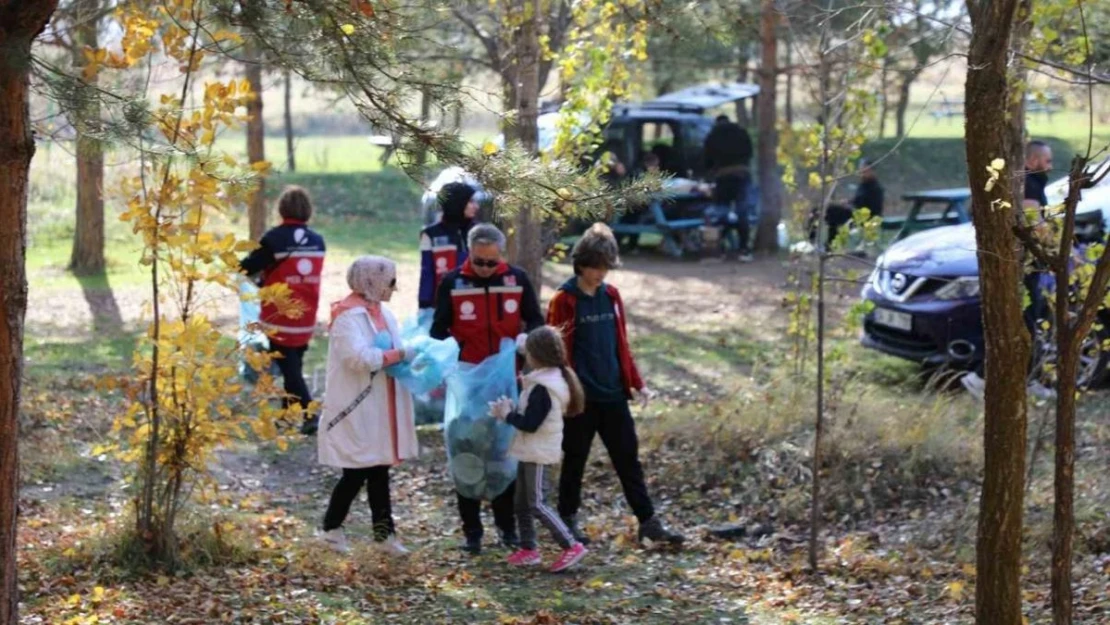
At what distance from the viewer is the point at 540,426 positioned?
7.00m

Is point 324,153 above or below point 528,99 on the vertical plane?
above

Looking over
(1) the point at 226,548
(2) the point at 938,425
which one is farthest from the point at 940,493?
(1) the point at 226,548

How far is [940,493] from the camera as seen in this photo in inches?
336

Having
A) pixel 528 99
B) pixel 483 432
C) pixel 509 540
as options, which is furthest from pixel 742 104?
pixel 483 432

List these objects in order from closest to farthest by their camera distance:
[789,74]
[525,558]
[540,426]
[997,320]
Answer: [997,320]
[540,426]
[525,558]
[789,74]

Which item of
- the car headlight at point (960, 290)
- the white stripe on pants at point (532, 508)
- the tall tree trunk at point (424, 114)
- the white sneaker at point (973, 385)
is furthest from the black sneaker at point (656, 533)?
the car headlight at point (960, 290)

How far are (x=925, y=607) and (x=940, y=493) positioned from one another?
1.91 m

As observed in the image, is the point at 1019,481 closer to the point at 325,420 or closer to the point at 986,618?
the point at 986,618

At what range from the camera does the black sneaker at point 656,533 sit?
7793 millimetres

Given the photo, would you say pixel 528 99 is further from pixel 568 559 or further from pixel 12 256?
pixel 12 256

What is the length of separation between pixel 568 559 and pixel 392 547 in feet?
2.96

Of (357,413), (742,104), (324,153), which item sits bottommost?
(357,413)

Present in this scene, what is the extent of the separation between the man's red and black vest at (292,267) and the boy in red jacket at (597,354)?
266 cm

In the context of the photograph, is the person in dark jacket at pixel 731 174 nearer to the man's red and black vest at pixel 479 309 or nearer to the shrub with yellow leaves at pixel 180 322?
the man's red and black vest at pixel 479 309
